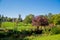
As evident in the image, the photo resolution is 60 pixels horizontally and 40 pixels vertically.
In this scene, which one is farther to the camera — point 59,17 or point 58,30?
point 59,17

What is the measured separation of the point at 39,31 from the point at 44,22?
353 cm

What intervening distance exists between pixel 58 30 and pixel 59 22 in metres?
24.7

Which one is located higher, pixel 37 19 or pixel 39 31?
pixel 37 19

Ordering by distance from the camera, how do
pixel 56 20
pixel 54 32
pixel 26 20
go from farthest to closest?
pixel 26 20
pixel 56 20
pixel 54 32

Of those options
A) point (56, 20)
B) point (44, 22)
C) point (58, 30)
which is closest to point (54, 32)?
point (58, 30)

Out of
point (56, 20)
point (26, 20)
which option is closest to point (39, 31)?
point (56, 20)

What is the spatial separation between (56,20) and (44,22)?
1849cm

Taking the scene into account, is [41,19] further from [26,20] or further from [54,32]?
[26,20]

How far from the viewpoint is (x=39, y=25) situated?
29859 mm

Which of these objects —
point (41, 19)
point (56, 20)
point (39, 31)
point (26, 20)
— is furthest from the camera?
point (26, 20)

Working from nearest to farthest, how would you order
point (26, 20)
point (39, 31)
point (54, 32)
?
point (54, 32)
point (39, 31)
point (26, 20)

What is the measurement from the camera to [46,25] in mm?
30562

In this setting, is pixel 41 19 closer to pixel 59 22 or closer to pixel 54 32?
pixel 54 32

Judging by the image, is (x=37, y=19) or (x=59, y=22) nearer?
(x=37, y=19)
